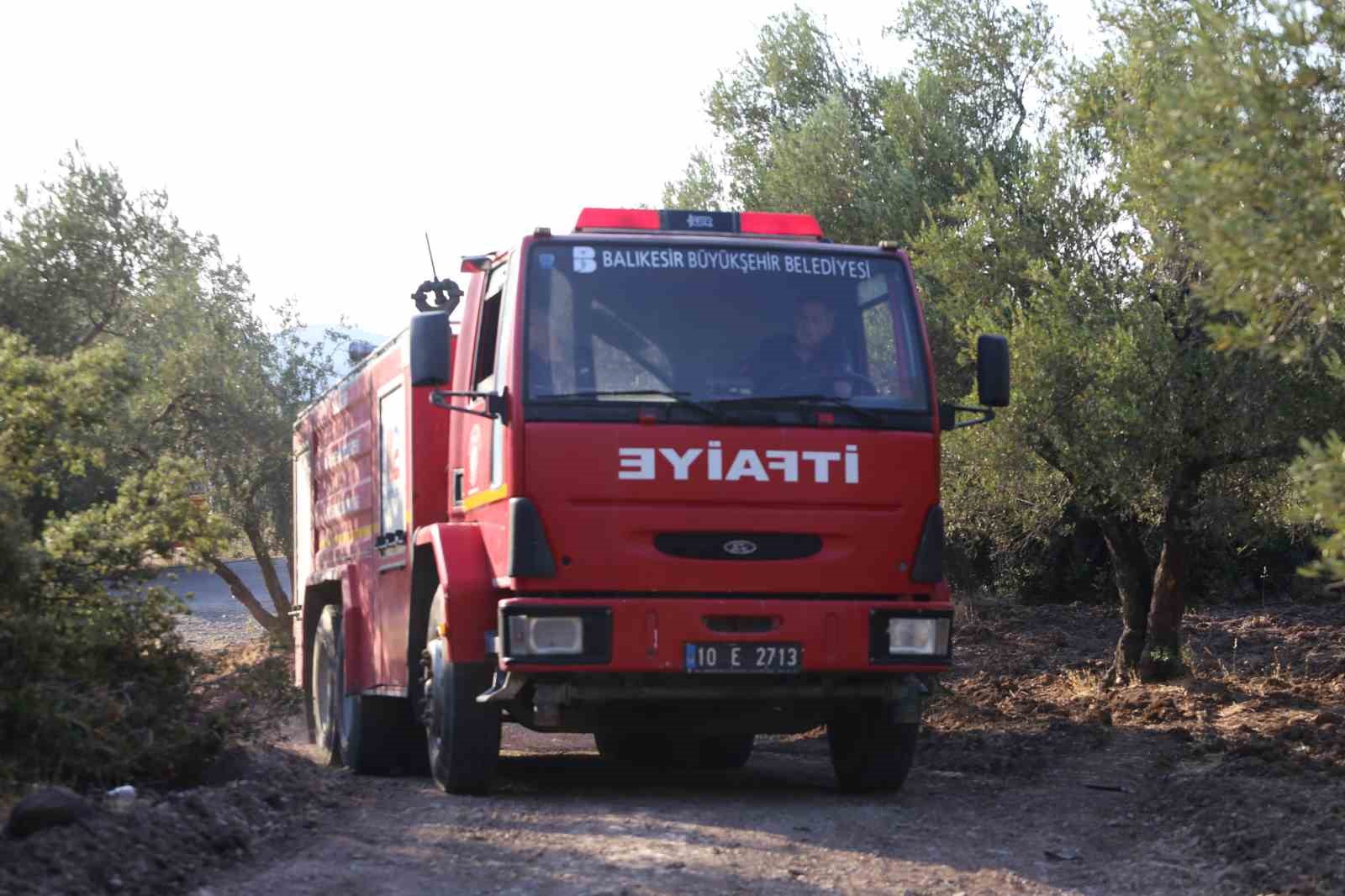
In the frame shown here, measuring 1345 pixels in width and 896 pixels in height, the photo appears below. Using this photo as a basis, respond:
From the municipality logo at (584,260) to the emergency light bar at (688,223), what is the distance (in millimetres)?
462

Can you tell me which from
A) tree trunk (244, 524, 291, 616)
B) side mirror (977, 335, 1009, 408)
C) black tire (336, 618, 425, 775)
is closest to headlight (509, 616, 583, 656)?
side mirror (977, 335, 1009, 408)

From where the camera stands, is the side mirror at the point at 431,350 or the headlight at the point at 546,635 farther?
the side mirror at the point at 431,350

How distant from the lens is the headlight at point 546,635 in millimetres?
8203

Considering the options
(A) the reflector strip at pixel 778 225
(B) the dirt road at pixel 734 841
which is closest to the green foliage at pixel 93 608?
(B) the dirt road at pixel 734 841

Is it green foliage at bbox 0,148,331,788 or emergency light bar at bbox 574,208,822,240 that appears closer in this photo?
green foliage at bbox 0,148,331,788

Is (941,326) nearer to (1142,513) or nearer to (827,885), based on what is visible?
Answer: (1142,513)

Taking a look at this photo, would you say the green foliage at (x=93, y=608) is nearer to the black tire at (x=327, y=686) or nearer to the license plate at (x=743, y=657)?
the black tire at (x=327, y=686)

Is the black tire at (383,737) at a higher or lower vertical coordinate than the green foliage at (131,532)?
lower

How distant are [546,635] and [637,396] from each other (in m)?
1.20

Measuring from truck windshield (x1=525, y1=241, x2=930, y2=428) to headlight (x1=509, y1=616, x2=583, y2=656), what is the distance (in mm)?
947

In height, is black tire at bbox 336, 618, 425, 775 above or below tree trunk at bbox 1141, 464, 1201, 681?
below

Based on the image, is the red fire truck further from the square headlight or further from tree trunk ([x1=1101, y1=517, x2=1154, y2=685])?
tree trunk ([x1=1101, y1=517, x2=1154, y2=685])

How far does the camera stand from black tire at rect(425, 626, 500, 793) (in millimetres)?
8758

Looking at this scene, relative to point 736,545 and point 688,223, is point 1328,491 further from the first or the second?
point 688,223
